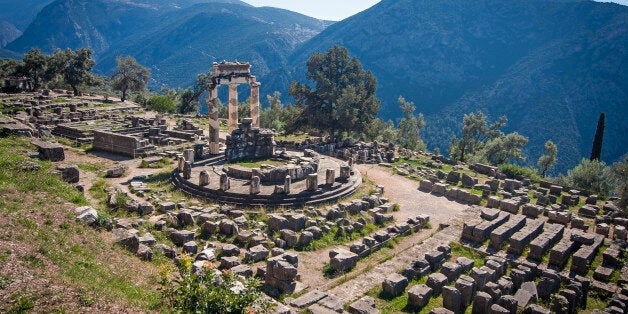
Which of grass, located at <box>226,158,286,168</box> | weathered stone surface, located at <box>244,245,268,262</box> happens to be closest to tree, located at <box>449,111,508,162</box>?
grass, located at <box>226,158,286,168</box>

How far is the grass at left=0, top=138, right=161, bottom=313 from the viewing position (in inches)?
374

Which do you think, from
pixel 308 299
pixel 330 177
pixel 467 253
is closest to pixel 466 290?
pixel 467 253

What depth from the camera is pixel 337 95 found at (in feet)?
131

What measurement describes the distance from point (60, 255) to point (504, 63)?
119444 mm

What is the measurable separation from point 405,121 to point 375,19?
101 meters

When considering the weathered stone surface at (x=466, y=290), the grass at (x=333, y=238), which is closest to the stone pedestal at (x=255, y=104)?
the grass at (x=333, y=238)

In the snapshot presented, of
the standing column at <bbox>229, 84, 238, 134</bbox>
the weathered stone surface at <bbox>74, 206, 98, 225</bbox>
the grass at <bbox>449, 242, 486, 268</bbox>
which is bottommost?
the grass at <bbox>449, 242, 486, 268</bbox>

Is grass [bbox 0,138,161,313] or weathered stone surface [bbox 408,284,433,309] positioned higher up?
grass [bbox 0,138,161,313]

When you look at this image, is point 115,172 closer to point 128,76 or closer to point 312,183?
point 312,183

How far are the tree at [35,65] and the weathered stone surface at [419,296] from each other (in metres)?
60.7

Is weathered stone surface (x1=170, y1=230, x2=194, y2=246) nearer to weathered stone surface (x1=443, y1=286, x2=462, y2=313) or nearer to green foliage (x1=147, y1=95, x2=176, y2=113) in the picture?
weathered stone surface (x1=443, y1=286, x2=462, y2=313)

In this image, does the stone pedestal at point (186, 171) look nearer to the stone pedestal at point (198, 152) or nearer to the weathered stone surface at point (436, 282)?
the stone pedestal at point (198, 152)

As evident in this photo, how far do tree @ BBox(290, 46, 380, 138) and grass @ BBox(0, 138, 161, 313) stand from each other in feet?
85.9

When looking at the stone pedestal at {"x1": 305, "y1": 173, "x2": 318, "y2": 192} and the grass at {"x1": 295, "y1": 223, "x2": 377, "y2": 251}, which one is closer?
the grass at {"x1": 295, "y1": 223, "x2": 377, "y2": 251}
